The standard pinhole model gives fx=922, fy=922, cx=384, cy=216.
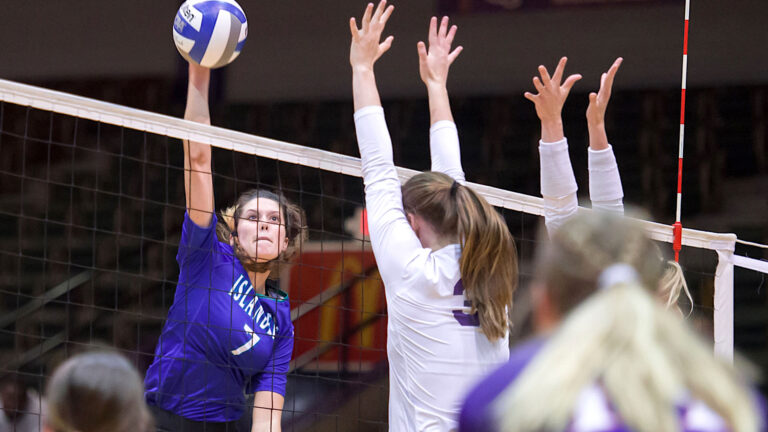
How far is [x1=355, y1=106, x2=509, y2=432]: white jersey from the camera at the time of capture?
2436 millimetres

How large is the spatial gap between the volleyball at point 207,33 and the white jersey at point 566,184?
121cm

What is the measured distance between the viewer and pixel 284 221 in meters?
3.57

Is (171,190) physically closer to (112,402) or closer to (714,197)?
(714,197)

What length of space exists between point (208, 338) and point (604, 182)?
1.48m

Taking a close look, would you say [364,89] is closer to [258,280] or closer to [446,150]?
[446,150]

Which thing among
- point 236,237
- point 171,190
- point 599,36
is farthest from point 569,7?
point 236,237

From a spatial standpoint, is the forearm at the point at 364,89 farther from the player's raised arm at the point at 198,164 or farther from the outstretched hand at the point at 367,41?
the player's raised arm at the point at 198,164

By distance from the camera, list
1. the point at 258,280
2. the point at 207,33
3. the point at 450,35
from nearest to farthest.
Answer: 1. the point at 450,35
2. the point at 207,33
3. the point at 258,280

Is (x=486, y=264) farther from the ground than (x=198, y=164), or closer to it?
closer to it

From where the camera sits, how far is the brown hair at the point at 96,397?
5.56 ft

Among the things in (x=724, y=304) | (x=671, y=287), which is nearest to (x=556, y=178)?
(x=671, y=287)

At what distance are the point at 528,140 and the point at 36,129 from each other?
179 inches

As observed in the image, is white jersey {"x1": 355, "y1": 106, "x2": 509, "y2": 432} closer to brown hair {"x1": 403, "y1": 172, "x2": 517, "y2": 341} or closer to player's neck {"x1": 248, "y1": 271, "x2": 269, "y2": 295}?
brown hair {"x1": 403, "y1": 172, "x2": 517, "y2": 341}

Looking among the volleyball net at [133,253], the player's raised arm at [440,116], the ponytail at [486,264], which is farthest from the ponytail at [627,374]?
the volleyball net at [133,253]
